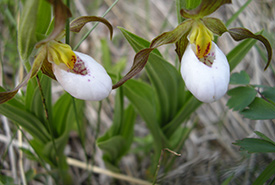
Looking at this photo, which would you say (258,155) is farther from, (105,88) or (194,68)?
(105,88)

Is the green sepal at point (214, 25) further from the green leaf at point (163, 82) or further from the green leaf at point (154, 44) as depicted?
the green leaf at point (163, 82)

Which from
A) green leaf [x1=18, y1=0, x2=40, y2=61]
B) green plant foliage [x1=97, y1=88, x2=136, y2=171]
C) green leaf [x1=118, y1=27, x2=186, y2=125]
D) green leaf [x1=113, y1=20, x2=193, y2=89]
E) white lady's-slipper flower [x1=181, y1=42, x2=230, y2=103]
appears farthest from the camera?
green plant foliage [x1=97, y1=88, x2=136, y2=171]

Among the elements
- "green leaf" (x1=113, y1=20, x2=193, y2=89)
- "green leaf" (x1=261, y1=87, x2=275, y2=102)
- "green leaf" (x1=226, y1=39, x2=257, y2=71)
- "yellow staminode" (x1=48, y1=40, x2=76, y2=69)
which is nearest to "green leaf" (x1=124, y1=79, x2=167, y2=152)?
"green leaf" (x1=113, y1=20, x2=193, y2=89)

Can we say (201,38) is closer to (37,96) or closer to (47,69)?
(47,69)

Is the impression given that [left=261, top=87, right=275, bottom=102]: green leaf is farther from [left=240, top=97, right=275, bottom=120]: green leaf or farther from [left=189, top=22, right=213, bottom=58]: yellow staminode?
[left=189, top=22, right=213, bottom=58]: yellow staminode

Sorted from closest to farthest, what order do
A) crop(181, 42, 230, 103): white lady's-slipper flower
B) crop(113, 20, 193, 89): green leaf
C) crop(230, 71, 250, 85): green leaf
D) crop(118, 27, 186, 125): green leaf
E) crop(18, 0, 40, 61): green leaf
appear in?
crop(18, 0, 40, 61): green leaf → crop(181, 42, 230, 103): white lady's-slipper flower → crop(113, 20, 193, 89): green leaf → crop(118, 27, 186, 125): green leaf → crop(230, 71, 250, 85): green leaf

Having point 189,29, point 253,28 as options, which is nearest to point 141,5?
point 253,28

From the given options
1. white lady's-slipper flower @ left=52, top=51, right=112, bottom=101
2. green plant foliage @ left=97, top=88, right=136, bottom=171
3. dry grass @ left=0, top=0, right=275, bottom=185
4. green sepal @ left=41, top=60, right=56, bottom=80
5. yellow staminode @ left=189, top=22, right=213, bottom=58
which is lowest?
dry grass @ left=0, top=0, right=275, bottom=185
